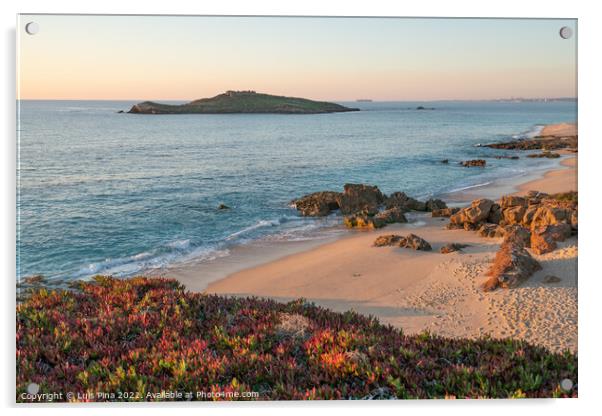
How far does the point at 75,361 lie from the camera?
6719 mm

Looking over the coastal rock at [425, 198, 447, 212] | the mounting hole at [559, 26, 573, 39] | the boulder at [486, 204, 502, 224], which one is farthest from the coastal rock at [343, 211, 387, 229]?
the mounting hole at [559, 26, 573, 39]

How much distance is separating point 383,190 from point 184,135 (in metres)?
7.22

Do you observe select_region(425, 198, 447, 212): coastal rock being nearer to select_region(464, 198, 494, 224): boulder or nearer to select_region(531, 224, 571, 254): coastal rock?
select_region(464, 198, 494, 224): boulder

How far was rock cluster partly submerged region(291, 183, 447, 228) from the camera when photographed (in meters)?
14.7

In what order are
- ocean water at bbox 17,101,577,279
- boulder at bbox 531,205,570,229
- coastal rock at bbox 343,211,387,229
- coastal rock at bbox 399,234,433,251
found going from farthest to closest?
coastal rock at bbox 343,211,387,229
coastal rock at bbox 399,234,433,251
boulder at bbox 531,205,570,229
ocean water at bbox 17,101,577,279

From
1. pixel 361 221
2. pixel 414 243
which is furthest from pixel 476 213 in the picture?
pixel 361 221

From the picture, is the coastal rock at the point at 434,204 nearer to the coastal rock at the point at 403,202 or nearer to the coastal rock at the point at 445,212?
the coastal rock at the point at 403,202

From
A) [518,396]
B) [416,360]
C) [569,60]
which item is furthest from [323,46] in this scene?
[518,396]

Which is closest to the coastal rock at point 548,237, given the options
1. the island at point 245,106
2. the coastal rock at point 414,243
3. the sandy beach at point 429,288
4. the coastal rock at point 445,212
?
the sandy beach at point 429,288

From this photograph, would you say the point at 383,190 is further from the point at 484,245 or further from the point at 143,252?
the point at 143,252

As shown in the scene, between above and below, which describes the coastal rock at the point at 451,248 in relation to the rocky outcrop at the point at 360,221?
below

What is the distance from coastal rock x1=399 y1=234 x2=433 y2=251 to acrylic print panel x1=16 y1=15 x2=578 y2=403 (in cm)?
6

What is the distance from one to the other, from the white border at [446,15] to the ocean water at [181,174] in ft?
0.90

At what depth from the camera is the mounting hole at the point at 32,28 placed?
8.08 m
